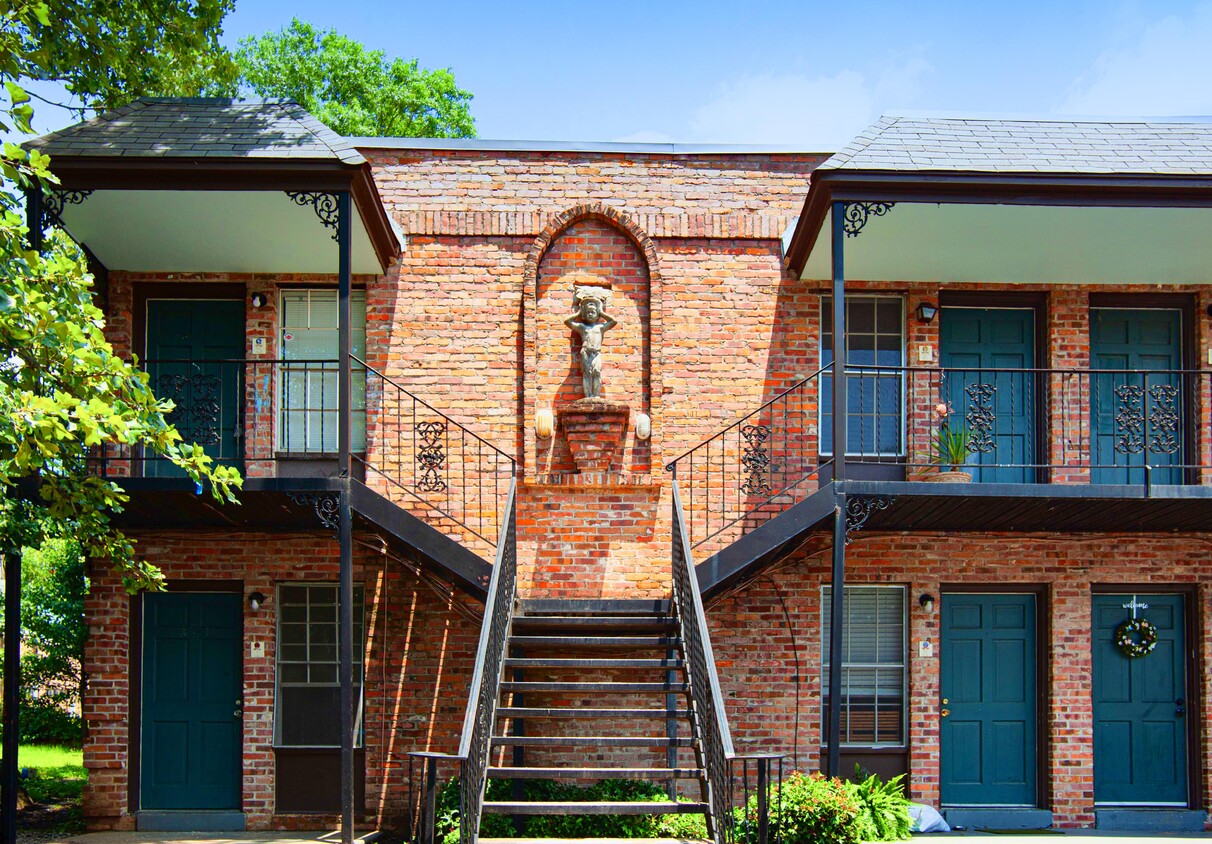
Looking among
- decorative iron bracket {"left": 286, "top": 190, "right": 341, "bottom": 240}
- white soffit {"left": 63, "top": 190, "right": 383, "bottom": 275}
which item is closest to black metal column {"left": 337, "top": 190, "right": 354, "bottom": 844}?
decorative iron bracket {"left": 286, "top": 190, "right": 341, "bottom": 240}

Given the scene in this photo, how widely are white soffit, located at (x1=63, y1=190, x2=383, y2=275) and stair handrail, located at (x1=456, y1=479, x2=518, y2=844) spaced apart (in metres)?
2.64

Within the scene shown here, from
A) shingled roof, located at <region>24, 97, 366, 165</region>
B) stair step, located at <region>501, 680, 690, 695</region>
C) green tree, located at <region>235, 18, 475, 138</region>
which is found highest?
green tree, located at <region>235, 18, 475, 138</region>

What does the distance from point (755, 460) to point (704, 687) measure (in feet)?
10.0

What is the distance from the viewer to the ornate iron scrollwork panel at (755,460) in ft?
34.3

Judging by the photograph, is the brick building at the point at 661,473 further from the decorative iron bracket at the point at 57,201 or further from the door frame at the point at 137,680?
the decorative iron bracket at the point at 57,201

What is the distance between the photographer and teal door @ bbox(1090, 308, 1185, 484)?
10.8 metres

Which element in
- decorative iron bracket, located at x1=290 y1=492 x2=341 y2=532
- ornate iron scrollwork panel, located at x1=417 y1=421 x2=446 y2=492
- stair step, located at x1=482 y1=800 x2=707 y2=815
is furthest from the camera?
ornate iron scrollwork panel, located at x1=417 y1=421 x2=446 y2=492

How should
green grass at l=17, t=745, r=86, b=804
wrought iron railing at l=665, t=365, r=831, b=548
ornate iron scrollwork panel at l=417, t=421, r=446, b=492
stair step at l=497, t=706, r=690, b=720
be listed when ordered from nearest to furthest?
1. stair step at l=497, t=706, r=690, b=720
2. ornate iron scrollwork panel at l=417, t=421, r=446, b=492
3. wrought iron railing at l=665, t=365, r=831, b=548
4. green grass at l=17, t=745, r=86, b=804

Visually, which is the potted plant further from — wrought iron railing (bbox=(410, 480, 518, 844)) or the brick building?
wrought iron railing (bbox=(410, 480, 518, 844))

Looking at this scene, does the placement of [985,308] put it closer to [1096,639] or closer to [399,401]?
[1096,639]

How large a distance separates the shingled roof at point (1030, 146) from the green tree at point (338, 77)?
1199 cm

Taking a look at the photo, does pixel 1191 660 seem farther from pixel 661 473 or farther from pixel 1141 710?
pixel 661 473

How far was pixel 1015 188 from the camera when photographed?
8.95m

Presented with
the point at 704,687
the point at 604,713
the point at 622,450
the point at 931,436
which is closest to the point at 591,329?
the point at 622,450
